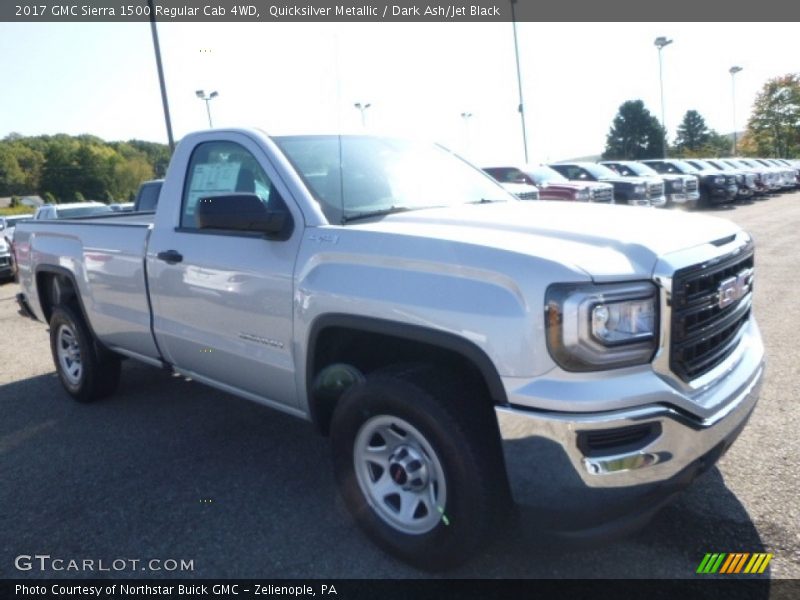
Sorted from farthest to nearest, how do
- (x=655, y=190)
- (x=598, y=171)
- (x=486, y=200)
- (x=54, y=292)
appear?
(x=598, y=171) → (x=655, y=190) → (x=54, y=292) → (x=486, y=200)

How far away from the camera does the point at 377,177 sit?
392 cm

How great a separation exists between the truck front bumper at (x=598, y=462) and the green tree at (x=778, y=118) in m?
59.7

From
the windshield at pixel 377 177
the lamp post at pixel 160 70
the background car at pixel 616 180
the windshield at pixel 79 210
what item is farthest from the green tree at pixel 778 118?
the windshield at pixel 377 177

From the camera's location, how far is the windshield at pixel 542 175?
1664 centimetres

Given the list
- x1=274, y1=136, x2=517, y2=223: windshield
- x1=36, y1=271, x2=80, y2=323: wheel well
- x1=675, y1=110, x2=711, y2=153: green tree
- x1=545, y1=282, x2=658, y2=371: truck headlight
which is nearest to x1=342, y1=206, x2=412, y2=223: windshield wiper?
x1=274, y1=136, x2=517, y2=223: windshield

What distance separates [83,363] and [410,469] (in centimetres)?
352

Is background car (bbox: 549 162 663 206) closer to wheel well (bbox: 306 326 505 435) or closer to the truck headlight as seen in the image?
wheel well (bbox: 306 326 505 435)

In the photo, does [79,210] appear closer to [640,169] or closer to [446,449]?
[446,449]

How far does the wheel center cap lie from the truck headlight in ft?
2.65

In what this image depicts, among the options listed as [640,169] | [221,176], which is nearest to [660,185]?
[640,169]

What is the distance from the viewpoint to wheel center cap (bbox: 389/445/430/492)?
3.00m

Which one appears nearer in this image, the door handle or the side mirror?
the side mirror
